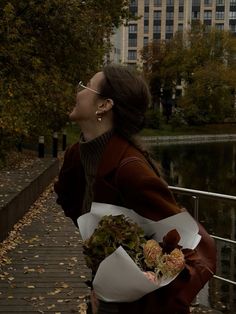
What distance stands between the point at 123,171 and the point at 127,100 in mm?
311

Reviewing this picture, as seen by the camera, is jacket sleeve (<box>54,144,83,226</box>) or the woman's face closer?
the woman's face

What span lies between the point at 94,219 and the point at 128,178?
0.26m

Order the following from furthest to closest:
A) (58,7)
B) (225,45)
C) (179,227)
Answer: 1. (225,45)
2. (58,7)
3. (179,227)

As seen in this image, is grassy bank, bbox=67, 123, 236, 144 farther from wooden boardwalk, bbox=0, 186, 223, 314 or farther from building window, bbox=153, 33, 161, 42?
building window, bbox=153, 33, 161, 42

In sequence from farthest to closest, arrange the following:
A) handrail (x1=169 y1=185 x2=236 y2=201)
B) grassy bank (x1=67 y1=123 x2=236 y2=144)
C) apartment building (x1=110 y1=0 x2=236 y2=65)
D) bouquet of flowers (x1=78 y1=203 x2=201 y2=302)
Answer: apartment building (x1=110 y1=0 x2=236 y2=65) → grassy bank (x1=67 y1=123 x2=236 y2=144) → handrail (x1=169 y1=185 x2=236 y2=201) → bouquet of flowers (x1=78 y1=203 x2=201 y2=302)

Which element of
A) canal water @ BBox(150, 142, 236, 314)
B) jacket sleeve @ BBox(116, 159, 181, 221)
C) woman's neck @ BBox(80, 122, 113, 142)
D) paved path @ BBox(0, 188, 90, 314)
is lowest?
canal water @ BBox(150, 142, 236, 314)

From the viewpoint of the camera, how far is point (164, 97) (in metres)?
77.6

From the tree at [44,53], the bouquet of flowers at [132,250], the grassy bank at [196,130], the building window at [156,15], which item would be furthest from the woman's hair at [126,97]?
the building window at [156,15]

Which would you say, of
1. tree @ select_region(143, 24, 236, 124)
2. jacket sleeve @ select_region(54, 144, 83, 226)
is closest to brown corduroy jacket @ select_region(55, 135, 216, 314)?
jacket sleeve @ select_region(54, 144, 83, 226)

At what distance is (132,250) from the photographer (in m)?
2.18

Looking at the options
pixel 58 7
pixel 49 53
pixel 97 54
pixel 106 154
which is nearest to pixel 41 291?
pixel 106 154

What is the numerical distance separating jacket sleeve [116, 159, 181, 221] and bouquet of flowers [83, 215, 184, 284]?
0.23 feet

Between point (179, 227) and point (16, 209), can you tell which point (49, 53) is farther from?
point (179, 227)

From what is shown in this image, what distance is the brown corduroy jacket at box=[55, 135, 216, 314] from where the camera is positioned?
215cm
